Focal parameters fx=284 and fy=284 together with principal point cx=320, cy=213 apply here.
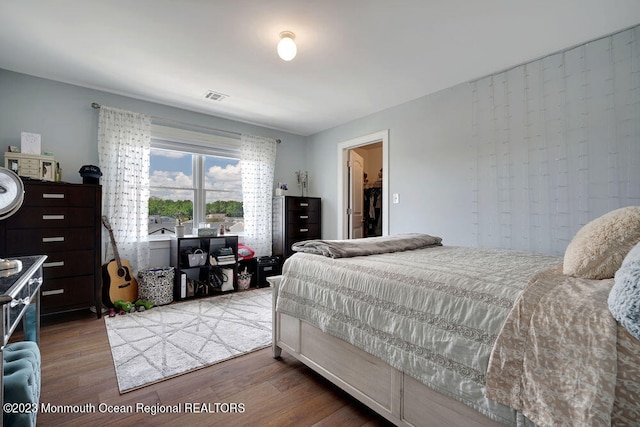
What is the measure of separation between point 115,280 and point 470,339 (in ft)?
11.7

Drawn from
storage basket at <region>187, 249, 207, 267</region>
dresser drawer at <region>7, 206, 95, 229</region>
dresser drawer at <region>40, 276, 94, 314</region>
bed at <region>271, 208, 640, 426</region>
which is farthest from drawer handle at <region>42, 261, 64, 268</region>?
bed at <region>271, 208, 640, 426</region>

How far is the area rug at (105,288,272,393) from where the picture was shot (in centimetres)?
197

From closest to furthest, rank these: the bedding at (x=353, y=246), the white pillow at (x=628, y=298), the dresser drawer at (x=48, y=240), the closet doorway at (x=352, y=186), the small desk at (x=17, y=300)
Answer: the white pillow at (x=628, y=298) → the small desk at (x=17, y=300) → the bedding at (x=353, y=246) → the dresser drawer at (x=48, y=240) → the closet doorway at (x=352, y=186)

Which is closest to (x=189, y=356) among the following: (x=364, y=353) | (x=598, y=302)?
(x=364, y=353)

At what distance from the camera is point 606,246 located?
3.31 feet

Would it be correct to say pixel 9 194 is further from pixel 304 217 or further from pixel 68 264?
pixel 304 217

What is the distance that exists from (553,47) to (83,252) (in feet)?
15.5

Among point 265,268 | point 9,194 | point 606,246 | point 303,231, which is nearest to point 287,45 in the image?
point 9,194

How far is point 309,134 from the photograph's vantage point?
5.09 meters

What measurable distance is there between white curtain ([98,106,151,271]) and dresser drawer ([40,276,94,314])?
52 centimetres

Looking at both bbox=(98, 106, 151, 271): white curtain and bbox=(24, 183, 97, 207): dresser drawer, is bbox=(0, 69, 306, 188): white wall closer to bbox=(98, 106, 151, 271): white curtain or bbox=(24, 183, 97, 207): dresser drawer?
bbox=(98, 106, 151, 271): white curtain

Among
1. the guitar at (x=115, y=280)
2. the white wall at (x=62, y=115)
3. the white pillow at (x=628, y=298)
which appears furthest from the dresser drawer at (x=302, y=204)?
the white pillow at (x=628, y=298)

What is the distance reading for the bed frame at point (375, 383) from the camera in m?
1.13

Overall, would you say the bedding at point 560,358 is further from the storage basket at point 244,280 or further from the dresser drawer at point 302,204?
the dresser drawer at point 302,204
